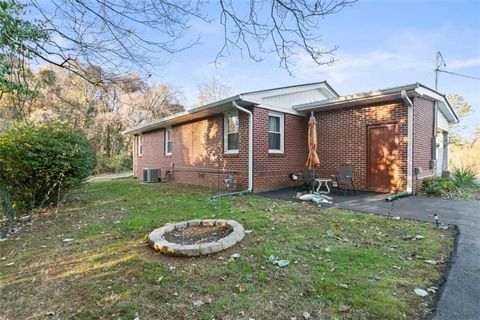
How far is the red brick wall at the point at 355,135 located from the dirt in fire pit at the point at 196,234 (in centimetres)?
616

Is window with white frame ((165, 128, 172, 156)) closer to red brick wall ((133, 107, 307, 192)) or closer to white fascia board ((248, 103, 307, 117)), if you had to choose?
red brick wall ((133, 107, 307, 192))

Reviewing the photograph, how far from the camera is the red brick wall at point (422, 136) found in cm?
780

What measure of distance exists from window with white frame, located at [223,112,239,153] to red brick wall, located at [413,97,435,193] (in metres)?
5.40

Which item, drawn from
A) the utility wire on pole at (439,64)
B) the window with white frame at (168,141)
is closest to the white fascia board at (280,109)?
the window with white frame at (168,141)

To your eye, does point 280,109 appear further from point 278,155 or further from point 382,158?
point 382,158

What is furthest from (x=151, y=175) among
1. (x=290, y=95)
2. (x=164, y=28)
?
(x=164, y=28)

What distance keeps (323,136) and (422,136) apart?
2961 millimetres

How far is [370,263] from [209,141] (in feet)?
26.9

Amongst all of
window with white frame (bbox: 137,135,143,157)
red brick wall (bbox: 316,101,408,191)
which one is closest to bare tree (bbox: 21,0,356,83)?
red brick wall (bbox: 316,101,408,191)

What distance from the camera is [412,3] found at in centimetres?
441

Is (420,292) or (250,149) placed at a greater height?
(250,149)

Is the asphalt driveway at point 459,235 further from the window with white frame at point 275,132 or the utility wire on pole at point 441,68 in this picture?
the utility wire on pole at point 441,68

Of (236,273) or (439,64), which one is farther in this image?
(439,64)

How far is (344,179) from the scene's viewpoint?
834 centimetres
